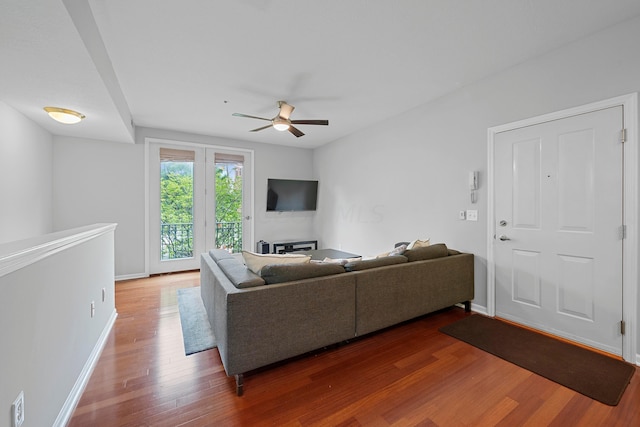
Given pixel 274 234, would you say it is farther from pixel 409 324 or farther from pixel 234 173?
pixel 409 324

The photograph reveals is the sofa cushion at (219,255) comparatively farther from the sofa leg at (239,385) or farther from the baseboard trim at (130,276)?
the baseboard trim at (130,276)

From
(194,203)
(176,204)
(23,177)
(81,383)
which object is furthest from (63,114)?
(81,383)

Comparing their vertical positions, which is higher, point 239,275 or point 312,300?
point 239,275

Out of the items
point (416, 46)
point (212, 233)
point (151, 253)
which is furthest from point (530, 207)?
point (151, 253)

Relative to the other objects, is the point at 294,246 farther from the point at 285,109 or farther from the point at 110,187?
the point at 110,187

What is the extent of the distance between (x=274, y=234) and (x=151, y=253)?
234 cm

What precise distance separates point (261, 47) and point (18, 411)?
2748mm

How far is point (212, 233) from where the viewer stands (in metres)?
5.20

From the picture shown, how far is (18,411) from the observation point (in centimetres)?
110

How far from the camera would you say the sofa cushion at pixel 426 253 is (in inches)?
109

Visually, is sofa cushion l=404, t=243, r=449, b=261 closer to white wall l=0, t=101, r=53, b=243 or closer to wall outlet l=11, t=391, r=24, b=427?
wall outlet l=11, t=391, r=24, b=427

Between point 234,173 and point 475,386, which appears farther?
point 234,173

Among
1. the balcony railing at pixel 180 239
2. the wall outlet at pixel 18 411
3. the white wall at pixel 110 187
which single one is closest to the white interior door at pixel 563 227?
the wall outlet at pixel 18 411

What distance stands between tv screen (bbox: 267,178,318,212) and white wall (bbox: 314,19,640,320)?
27.5 inches
